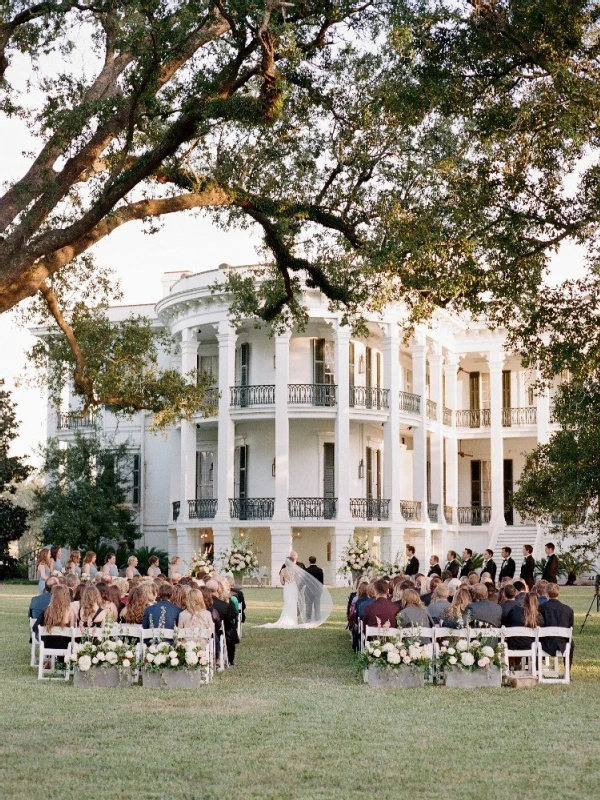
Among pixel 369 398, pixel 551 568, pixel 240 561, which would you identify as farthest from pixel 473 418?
pixel 551 568

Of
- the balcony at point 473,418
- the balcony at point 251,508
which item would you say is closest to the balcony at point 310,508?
the balcony at point 251,508

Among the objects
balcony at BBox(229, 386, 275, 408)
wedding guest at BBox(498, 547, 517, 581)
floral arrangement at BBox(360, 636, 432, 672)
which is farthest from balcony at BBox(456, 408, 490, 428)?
floral arrangement at BBox(360, 636, 432, 672)

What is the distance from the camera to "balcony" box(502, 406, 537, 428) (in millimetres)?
44656

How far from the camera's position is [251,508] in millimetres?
38156

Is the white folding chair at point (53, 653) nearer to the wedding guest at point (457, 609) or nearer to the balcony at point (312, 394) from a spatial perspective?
the wedding guest at point (457, 609)

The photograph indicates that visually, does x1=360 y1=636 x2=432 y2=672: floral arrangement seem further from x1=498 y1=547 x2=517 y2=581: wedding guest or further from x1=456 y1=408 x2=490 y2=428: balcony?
x1=456 y1=408 x2=490 y2=428: balcony

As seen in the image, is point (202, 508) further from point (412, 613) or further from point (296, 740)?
point (296, 740)

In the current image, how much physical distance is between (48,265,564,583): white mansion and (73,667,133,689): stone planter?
23504 mm

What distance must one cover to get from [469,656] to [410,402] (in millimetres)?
28466

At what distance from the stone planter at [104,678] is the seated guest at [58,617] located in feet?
2.88

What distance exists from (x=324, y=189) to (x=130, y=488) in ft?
89.7

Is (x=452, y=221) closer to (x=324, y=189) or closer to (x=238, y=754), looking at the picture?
(x=324, y=189)

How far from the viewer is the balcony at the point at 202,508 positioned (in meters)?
38.8

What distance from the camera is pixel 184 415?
20.3m
